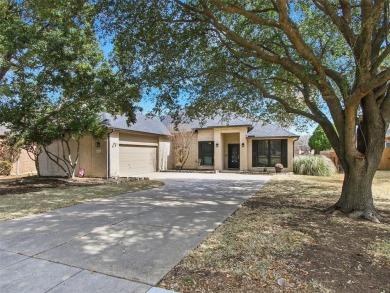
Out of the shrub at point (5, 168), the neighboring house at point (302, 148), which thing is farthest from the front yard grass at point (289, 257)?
the neighboring house at point (302, 148)

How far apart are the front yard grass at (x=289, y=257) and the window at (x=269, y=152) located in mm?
13861

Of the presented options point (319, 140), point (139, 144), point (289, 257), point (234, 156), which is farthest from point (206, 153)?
point (289, 257)

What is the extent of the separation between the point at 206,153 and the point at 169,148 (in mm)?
Answer: 3091

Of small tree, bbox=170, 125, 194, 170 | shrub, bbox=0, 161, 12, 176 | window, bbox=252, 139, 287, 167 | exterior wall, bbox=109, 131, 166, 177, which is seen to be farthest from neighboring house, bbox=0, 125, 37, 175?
window, bbox=252, 139, 287, 167

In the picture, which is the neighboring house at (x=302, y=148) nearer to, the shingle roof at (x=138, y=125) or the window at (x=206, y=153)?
the window at (x=206, y=153)

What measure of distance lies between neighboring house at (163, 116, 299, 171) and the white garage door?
10.5ft

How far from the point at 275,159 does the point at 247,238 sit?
16244 mm

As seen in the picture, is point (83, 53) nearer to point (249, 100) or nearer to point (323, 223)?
point (249, 100)

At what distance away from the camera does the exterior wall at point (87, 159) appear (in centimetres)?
1591

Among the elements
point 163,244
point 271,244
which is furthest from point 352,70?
point 163,244

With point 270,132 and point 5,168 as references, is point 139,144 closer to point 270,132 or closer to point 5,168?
point 5,168

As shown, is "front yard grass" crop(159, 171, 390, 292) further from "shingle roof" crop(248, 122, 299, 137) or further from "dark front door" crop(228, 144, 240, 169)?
"dark front door" crop(228, 144, 240, 169)

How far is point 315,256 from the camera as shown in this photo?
4.07 metres

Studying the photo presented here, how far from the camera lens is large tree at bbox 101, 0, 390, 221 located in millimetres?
6090
